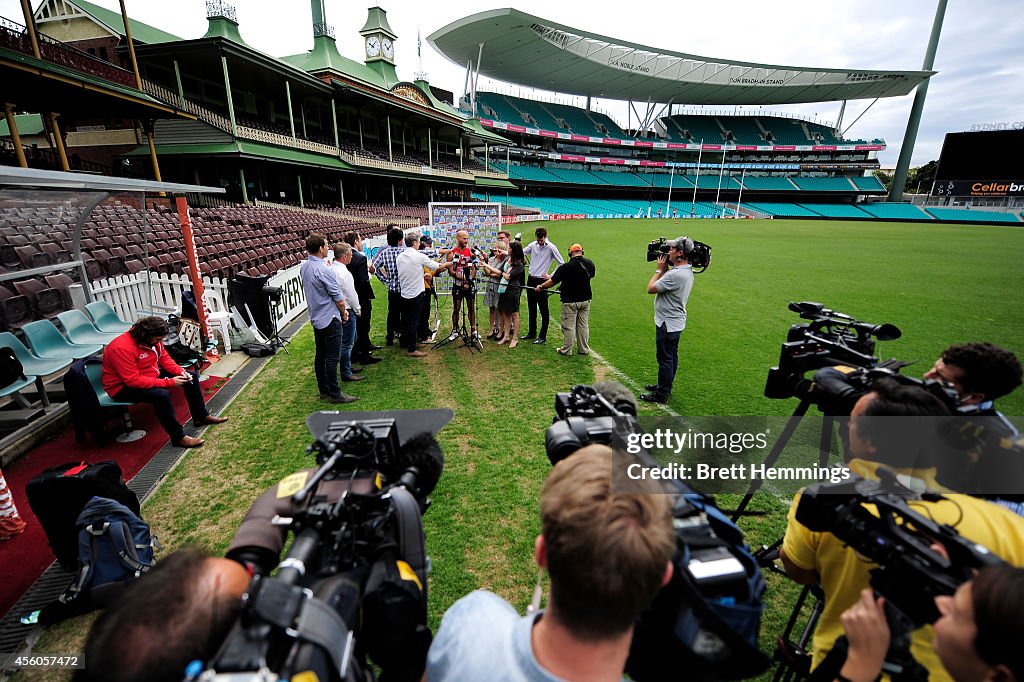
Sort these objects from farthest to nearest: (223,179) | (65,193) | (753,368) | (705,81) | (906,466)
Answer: (705,81) → (223,179) → (753,368) → (65,193) → (906,466)

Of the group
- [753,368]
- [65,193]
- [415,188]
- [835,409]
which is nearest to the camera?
[835,409]

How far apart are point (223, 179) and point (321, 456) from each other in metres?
26.7

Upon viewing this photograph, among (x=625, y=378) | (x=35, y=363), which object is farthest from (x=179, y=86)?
(x=625, y=378)

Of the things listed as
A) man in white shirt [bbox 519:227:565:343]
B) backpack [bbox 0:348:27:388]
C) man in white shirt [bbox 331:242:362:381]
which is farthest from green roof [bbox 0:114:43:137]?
man in white shirt [bbox 519:227:565:343]

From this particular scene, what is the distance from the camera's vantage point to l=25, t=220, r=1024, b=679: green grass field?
3.18 metres

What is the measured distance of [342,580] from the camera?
105 centimetres

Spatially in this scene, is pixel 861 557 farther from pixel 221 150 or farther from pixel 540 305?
pixel 221 150

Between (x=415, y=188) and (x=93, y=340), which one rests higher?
(x=415, y=188)

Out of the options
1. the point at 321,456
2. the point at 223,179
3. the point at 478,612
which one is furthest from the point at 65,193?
the point at 223,179

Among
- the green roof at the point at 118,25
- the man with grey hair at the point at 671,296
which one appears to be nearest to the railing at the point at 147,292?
the man with grey hair at the point at 671,296

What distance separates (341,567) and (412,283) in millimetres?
5497

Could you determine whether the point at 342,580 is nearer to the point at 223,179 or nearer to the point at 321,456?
the point at 321,456

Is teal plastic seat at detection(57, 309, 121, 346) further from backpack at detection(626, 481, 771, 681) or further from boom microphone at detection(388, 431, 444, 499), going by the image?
backpack at detection(626, 481, 771, 681)

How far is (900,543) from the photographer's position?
1167 millimetres
